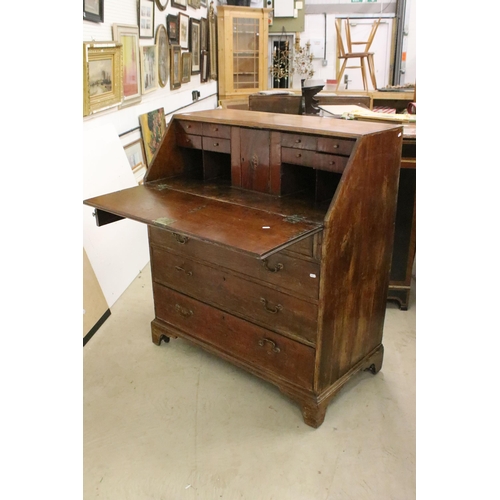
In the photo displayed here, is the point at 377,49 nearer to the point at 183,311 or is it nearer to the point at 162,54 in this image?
the point at 162,54

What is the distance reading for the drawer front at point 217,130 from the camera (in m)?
2.41

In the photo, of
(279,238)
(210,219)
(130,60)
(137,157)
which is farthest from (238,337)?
(130,60)

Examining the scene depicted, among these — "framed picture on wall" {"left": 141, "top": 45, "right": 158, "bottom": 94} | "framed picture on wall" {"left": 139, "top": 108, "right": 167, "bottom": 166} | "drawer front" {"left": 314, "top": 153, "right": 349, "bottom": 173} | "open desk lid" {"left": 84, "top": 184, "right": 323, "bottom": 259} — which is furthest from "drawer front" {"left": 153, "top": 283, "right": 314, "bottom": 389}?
"framed picture on wall" {"left": 141, "top": 45, "right": 158, "bottom": 94}

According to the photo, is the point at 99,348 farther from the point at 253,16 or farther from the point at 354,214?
the point at 253,16

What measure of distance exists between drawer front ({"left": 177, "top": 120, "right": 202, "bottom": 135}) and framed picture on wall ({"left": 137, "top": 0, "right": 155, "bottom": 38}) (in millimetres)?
1625

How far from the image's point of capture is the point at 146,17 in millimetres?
3918

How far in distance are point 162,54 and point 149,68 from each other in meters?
0.40

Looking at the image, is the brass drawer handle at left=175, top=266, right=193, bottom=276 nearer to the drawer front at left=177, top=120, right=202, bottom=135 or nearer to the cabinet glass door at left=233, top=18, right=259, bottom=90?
the drawer front at left=177, top=120, right=202, bottom=135

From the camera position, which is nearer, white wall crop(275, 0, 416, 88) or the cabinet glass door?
the cabinet glass door

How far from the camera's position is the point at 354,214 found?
6.59 feet

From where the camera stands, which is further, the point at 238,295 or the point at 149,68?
the point at 149,68

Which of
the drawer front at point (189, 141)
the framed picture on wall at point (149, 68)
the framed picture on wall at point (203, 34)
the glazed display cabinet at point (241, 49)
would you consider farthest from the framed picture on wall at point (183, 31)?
the drawer front at point (189, 141)

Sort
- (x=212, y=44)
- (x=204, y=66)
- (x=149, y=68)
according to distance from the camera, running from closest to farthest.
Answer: (x=149, y=68)
(x=204, y=66)
(x=212, y=44)

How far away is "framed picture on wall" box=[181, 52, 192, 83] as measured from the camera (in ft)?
16.7
